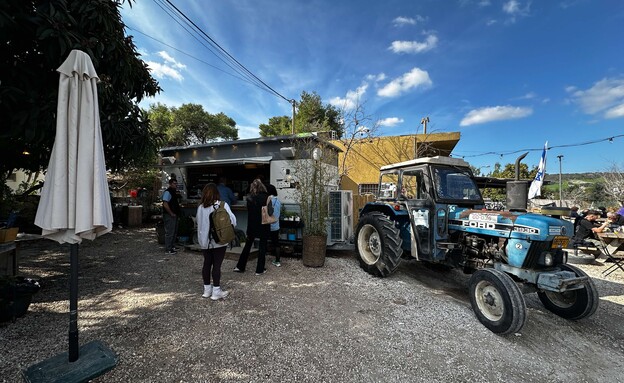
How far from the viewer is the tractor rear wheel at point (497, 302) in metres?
2.81

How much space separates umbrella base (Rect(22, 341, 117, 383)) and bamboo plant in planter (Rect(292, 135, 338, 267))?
3499 mm

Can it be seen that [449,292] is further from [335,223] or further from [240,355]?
[240,355]

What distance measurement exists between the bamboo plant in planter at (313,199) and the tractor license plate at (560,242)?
11.2 feet

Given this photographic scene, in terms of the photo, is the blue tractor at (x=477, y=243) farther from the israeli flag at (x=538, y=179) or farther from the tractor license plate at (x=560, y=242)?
the israeli flag at (x=538, y=179)

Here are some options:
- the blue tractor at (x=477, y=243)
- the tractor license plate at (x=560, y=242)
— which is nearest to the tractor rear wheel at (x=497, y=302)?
the blue tractor at (x=477, y=243)

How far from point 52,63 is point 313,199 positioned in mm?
4197

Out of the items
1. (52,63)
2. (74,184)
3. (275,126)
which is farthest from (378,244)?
(275,126)

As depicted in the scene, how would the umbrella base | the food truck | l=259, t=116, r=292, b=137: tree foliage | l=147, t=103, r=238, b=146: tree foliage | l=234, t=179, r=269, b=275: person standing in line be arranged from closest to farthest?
the umbrella base → l=234, t=179, r=269, b=275: person standing in line → the food truck → l=147, t=103, r=238, b=146: tree foliage → l=259, t=116, r=292, b=137: tree foliage

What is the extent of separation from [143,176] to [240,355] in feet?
40.3

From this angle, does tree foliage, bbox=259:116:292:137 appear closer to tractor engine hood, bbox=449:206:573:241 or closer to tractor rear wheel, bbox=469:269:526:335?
tractor engine hood, bbox=449:206:573:241

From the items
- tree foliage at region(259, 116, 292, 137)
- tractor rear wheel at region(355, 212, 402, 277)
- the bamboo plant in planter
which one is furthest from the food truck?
tree foliage at region(259, 116, 292, 137)

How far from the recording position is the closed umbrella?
1938 millimetres

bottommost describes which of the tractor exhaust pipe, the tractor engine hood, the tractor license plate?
the tractor license plate

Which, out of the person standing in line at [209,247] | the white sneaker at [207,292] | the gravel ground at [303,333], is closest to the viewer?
the gravel ground at [303,333]
